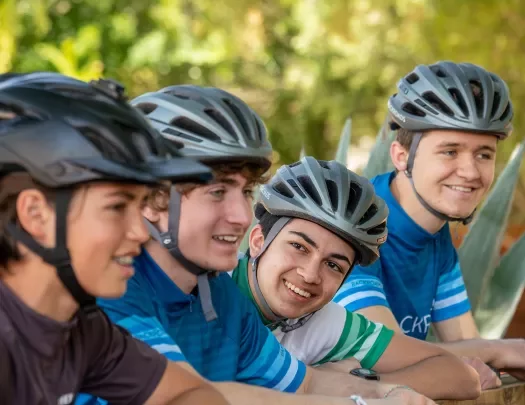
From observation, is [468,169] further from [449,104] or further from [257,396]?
[257,396]

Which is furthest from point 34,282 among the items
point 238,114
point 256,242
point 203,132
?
point 256,242

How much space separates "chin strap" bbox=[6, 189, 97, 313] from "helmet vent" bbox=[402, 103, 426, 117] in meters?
2.60

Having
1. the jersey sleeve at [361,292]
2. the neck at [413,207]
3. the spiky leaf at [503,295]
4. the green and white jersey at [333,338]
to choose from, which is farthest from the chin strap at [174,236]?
the spiky leaf at [503,295]

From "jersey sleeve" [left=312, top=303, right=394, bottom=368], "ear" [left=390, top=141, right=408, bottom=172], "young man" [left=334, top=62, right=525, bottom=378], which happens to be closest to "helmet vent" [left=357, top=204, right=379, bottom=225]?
"jersey sleeve" [left=312, top=303, right=394, bottom=368]

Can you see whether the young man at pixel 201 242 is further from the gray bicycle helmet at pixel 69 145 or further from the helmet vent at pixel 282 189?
the helmet vent at pixel 282 189

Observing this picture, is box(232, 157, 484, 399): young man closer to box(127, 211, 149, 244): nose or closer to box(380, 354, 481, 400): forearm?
box(380, 354, 481, 400): forearm

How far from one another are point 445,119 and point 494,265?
4.98ft

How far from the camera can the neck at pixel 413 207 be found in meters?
4.30

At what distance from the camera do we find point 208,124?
269cm

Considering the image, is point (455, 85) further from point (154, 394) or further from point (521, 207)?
point (521, 207)

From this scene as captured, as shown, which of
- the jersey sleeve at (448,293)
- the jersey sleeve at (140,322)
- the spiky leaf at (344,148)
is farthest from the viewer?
the spiky leaf at (344,148)

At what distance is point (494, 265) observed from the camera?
564cm

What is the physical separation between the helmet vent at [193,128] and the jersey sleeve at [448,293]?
77.6 inches

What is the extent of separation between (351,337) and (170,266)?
989 millimetres
